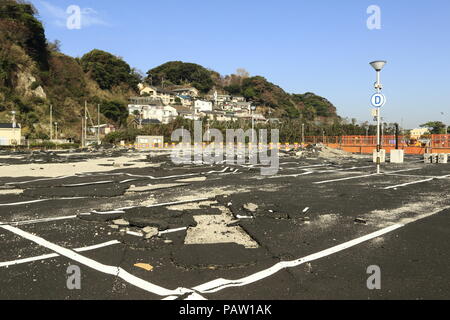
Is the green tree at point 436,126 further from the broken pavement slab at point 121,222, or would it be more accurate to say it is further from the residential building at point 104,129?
the broken pavement slab at point 121,222

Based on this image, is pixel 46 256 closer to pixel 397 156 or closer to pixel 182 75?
pixel 397 156

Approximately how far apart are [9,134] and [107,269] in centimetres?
5160

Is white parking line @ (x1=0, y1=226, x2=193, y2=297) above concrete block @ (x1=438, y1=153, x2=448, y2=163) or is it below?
below

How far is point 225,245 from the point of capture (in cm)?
479

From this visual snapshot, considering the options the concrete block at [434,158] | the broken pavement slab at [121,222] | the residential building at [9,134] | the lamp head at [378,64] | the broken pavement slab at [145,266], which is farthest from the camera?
the residential building at [9,134]

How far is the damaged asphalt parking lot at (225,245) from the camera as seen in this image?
137 inches

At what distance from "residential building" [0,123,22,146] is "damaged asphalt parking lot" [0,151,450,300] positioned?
44.4m

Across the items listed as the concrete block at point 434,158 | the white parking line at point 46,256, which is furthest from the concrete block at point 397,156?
the white parking line at point 46,256

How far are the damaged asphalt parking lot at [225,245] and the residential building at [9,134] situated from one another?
44431 mm

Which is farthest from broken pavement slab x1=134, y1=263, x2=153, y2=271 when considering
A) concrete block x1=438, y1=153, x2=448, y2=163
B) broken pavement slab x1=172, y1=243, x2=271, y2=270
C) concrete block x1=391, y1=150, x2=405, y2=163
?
concrete block x1=438, y1=153, x2=448, y2=163

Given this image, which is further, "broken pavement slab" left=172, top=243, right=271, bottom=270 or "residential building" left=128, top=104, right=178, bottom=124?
"residential building" left=128, top=104, right=178, bottom=124

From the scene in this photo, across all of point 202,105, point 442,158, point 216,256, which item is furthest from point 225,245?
point 202,105

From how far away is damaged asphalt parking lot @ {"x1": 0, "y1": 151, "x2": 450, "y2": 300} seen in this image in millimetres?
3482

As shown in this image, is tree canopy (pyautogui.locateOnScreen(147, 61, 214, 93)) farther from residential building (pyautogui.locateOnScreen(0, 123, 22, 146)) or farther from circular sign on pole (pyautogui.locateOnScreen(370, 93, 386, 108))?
circular sign on pole (pyautogui.locateOnScreen(370, 93, 386, 108))
